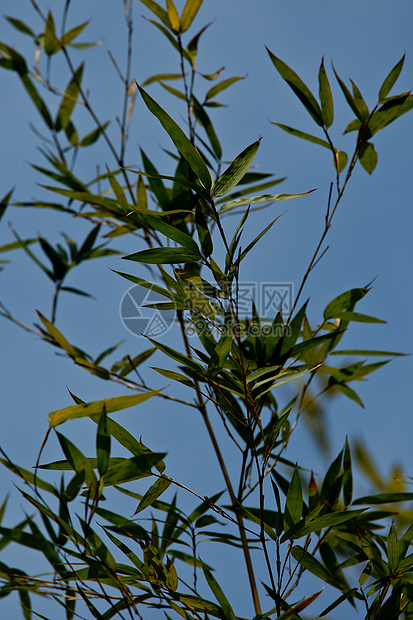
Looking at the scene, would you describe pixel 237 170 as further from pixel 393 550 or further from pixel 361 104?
pixel 393 550

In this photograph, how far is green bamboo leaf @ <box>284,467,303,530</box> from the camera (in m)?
0.61

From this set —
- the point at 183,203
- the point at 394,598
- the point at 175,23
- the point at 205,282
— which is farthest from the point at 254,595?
the point at 175,23

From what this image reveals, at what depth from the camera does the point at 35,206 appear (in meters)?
1.10

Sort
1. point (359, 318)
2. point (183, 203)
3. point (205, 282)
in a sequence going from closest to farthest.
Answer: point (205, 282)
point (359, 318)
point (183, 203)

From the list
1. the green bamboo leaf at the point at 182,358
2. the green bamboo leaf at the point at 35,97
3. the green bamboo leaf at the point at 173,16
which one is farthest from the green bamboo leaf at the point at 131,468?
the green bamboo leaf at the point at 35,97

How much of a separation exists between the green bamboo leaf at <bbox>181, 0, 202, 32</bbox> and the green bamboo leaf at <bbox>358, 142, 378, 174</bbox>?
429 mm

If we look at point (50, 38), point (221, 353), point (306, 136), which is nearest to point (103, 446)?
point (221, 353)

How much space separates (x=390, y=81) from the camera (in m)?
0.78

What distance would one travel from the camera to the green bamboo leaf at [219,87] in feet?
3.28

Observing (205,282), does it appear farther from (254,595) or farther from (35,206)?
(35,206)

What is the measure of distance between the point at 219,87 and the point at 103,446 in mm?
782

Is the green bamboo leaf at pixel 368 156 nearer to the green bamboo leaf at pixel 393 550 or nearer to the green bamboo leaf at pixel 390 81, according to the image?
the green bamboo leaf at pixel 390 81

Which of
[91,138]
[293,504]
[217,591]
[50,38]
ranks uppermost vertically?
[50,38]

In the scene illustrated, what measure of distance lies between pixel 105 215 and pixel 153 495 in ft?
1.92
